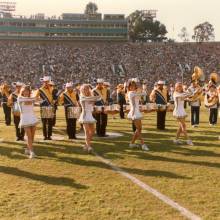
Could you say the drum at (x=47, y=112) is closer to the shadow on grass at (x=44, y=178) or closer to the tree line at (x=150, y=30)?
the shadow on grass at (x=44, y=178)

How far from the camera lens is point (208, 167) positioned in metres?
10.1

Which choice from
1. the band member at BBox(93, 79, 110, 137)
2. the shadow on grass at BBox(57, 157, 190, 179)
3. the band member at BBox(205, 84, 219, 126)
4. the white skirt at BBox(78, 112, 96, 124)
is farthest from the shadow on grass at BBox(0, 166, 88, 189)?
the band member at BBox(205, 84, 219, 126)

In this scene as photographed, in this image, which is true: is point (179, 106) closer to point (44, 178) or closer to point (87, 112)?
point (87, 112)

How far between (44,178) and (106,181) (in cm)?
120

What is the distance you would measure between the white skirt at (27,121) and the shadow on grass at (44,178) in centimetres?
113

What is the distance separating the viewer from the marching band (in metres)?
11.3

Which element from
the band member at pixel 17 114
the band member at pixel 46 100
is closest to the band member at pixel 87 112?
the band member at pixel 46 100

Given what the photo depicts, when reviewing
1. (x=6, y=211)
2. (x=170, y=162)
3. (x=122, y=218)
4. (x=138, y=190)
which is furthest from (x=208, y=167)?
(x=6, y=211)

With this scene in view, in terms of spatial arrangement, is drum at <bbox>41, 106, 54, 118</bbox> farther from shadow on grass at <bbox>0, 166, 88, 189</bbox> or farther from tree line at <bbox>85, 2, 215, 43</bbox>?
tree line at <bbox>85, 2, 215, 43</bbox>

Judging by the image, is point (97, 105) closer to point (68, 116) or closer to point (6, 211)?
point (68, 116)

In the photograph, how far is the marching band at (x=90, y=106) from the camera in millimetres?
11289

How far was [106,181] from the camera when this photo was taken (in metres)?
9.00

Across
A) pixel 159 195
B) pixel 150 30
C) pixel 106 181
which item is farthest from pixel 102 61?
pixel 159 195

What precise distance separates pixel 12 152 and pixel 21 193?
13.5 ft
